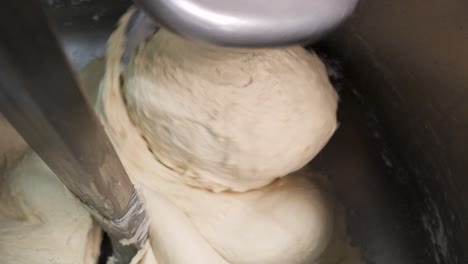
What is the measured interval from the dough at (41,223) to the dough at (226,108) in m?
0.15

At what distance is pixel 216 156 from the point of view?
2.09 feet

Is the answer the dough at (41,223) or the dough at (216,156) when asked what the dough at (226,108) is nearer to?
the dough at (216,156)

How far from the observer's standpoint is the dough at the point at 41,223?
627mm

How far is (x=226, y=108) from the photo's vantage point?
2.00 feet

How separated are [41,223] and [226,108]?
32 cm

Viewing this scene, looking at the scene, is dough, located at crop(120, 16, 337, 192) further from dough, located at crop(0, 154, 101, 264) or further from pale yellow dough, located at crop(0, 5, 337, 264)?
dough, located at crop(0, 154, 101, 264)

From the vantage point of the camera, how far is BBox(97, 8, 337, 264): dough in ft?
2.02

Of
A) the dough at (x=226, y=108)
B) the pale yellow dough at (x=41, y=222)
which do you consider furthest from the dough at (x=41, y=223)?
the dough at (x=226, y=108)

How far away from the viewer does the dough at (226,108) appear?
61cm

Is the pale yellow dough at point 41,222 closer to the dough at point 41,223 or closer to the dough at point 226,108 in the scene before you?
the dough at point 41,223

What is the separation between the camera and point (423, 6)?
1.95ft

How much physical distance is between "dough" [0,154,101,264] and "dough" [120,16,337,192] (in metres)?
0.15

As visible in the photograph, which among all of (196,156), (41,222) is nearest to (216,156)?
(196,156)

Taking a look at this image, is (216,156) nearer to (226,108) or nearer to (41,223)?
(226,108)
